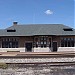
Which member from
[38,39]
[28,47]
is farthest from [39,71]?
[28,47]

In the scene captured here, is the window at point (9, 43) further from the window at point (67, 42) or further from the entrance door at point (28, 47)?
the window at point (67, 42)

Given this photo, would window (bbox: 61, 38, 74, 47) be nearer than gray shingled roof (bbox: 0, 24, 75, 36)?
Yes

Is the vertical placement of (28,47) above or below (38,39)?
below

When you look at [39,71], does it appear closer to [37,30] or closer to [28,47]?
[28,47]

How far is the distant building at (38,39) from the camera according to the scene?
1548 inches

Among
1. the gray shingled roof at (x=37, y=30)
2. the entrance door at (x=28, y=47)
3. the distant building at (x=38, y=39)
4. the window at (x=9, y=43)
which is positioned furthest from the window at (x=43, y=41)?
the window at (x=9, y=43)

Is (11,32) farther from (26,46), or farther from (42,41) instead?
(42,41)

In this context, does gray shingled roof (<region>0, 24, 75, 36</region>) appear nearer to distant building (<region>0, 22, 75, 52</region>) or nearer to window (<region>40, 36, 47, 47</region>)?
distant building (<region>0, 22, 75, 52</region>)

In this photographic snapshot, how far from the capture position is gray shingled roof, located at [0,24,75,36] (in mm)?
40109

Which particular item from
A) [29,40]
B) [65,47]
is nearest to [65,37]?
[65,47]

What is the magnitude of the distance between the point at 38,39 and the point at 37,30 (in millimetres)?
3212

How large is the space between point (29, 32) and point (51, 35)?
4833 millimetres

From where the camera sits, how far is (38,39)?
3962 centimetres

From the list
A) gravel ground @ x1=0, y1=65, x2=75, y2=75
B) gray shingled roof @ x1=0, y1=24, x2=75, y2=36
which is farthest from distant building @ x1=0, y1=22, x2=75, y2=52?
gravel ground @ x1=0, y1=65, x2=75, y2=75
